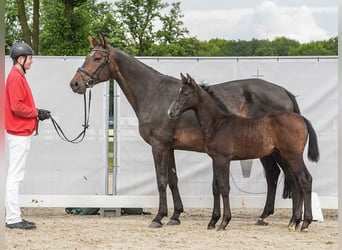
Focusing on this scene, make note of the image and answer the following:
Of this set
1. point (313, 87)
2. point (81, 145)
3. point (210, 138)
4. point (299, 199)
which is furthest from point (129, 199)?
point (313, 87)

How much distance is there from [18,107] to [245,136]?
8.02ft

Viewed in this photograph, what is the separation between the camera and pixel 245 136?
261 inches

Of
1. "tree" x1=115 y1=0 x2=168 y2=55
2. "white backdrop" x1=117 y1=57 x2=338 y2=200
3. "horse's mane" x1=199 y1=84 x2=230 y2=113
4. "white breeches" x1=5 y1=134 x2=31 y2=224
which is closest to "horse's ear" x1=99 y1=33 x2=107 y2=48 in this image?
"white backdrop" x1=117 y1=57 x2=338 y2=200

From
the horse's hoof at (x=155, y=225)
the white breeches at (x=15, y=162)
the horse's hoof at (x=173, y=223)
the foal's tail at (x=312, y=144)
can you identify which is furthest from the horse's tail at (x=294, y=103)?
the white breeches at (x=15, y=162)

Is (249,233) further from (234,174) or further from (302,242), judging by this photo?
(234,174)

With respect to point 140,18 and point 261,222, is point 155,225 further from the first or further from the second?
point 140,18

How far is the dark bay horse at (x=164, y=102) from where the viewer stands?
23.0 ft

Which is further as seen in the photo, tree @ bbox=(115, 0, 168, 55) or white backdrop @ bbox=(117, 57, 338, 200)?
tree @ bbox=(115, 0, 168, 55)

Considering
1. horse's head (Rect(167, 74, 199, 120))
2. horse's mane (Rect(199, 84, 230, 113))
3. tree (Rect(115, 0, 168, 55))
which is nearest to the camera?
horse's head (Rect(167, 74, 199, 120))

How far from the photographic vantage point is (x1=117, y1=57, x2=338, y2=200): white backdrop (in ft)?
26.1

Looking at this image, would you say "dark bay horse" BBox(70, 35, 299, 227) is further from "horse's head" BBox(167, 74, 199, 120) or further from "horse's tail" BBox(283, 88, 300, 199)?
"horse's head" BBox(167, 74, 199, 120)

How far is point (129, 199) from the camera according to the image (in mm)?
7879

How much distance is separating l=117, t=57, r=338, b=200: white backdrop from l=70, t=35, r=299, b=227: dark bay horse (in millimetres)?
669

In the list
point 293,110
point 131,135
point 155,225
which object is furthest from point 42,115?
point 293,110
